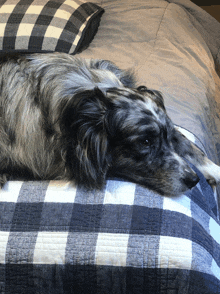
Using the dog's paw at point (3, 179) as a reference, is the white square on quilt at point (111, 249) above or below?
above

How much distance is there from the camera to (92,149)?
1423 mm

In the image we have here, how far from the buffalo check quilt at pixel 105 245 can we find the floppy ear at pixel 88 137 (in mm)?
94

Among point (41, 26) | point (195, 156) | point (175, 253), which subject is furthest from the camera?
point (41, 26)

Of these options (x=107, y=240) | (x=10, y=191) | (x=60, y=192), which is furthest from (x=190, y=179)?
(x=10, y=191)

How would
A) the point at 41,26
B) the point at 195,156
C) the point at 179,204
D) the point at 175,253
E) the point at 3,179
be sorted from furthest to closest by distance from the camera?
1. the point at 41,26
2. the point at 195,156
3. the point at 3,179
4. the point at 179,204
5. the point at 175,253

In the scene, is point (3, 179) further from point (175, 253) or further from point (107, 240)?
point (175, 253)

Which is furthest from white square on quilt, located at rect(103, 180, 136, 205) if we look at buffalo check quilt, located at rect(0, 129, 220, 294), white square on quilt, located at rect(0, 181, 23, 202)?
white square on quilt, located at rect(0, 181, 23, 202)

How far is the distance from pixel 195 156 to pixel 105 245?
29.7 inches

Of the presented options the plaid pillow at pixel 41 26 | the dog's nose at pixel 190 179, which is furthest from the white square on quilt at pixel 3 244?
the plaid pillow at pixel 41 26

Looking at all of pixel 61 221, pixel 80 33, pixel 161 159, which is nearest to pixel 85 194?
pixel 61 221

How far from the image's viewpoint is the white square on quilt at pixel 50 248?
1250 millimetres

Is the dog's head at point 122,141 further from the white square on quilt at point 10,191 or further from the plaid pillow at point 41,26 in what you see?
the plaid pillow at point 41,26

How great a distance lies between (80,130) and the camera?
1.41m

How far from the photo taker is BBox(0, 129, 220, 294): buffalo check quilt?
48.0 inches
